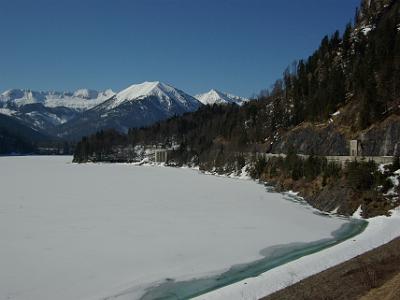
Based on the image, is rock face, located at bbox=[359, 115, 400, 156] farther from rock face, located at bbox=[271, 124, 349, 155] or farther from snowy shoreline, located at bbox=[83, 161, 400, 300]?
snowy shoreline, located at bbox=[83, 161, 400, 300]

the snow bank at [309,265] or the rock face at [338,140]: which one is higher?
the rock face at [338,140]

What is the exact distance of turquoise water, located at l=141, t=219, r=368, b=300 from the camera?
69.9 ft

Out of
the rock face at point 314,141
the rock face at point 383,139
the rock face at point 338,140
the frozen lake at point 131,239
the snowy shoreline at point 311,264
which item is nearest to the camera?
the snowy shoreline at point 311,264

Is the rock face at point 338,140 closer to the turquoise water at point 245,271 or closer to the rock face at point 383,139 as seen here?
the rock face at point 383,139

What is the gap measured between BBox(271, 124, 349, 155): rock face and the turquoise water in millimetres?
37147

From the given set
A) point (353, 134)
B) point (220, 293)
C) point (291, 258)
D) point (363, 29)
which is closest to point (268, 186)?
point (353, 134)

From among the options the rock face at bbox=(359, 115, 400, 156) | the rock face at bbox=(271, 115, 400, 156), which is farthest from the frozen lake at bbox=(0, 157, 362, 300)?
the rock face at bbox=(271, 115, 400, 156)

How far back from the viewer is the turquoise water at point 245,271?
21.3 m

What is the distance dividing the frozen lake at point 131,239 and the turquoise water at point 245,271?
0.55 ft

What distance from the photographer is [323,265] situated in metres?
25.8

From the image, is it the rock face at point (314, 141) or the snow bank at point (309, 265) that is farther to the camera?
the rock face at point (314, 141)

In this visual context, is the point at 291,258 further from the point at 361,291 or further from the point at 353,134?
the point at 353,134

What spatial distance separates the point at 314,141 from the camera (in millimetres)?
80125

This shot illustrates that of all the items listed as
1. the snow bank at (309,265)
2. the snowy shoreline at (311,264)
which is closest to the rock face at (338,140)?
the snowy shoreline at (311,264)
